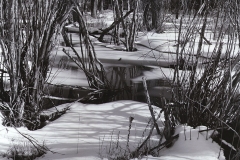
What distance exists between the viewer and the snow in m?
2.94

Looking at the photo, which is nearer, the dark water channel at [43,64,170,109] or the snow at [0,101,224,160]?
the snow at [0,101,224,160]

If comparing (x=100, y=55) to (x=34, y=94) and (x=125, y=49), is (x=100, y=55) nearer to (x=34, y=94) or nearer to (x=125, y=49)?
(x=125, y=49)

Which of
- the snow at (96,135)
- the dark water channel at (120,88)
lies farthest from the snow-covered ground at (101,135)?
the dark water channel at (120,88)

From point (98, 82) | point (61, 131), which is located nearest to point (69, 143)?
point (61, 131)

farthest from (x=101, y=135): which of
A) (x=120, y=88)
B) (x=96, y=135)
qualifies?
(x=120, y=88)

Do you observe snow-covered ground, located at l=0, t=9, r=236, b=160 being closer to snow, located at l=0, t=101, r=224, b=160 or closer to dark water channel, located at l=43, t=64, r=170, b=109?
snow, located at l=0, t=101, r=224, b=160

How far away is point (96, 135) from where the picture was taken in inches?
136

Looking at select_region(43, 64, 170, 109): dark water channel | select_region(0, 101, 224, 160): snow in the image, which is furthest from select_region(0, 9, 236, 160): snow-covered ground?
select_region(43, 64, 170, 109): dark water channel

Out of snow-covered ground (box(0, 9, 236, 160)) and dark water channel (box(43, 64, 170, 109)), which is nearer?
snow-covered ground (box(0, 9, 236, 160))

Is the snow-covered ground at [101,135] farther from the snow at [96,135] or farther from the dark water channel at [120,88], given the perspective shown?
the dark water channel at [120,88]

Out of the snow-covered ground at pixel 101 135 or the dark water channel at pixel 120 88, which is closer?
the snow-covered ground at pixel 101 135

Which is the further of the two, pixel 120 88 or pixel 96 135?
pixel 120 88

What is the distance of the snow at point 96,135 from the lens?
9.64 ft

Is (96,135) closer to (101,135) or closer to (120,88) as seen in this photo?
(101,135)
